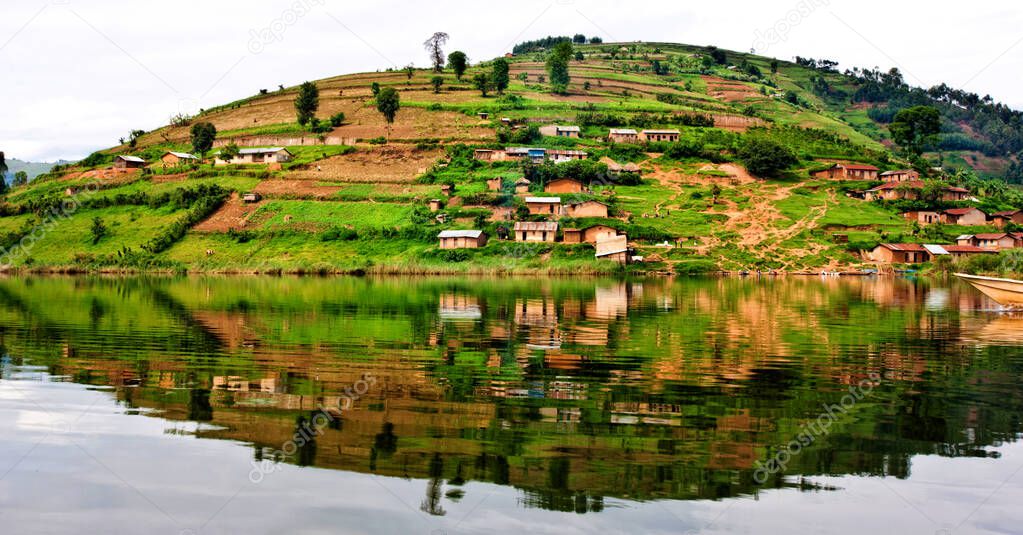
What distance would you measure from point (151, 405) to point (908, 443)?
14.0 m

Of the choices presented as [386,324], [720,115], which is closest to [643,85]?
[720,115]

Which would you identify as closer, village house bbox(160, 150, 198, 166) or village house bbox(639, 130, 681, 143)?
village house bbox(160, 150, 198, 166)

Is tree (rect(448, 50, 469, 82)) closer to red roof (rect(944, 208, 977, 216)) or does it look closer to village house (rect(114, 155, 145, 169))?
village house (rect(114, 155, 145, 169))

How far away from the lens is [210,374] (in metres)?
19.8

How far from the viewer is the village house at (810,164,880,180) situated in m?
114

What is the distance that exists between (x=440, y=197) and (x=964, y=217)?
64570 millimetres

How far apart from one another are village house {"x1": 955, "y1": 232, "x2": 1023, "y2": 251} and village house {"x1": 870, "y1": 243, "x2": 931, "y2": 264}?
25.2 feet

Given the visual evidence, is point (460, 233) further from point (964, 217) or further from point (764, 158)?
point (964, 217)

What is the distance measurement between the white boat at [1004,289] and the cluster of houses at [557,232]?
45.0 m

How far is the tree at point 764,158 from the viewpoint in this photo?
11200cm

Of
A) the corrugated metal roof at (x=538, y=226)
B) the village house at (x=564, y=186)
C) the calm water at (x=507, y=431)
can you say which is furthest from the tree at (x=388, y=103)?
the calm water at (x=507, y=431)

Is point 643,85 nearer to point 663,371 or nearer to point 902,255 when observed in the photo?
point 902,255

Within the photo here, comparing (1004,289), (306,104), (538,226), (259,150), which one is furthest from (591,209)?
(306,104)

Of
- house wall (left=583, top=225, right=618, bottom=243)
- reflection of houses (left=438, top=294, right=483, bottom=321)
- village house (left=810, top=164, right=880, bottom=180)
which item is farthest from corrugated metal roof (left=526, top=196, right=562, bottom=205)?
reflection of houses (left=438, top=294, right=483, bottom=321)
